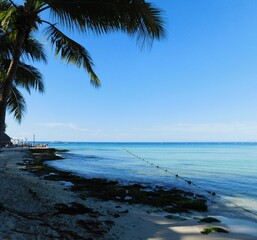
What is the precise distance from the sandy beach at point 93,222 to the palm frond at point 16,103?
397 inches

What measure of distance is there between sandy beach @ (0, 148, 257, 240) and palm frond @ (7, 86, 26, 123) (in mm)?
10089

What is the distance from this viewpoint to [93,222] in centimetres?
644

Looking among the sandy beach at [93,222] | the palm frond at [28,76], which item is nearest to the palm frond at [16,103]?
the palm frond at [28,76]

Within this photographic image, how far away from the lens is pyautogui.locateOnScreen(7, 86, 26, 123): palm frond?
18.0 m

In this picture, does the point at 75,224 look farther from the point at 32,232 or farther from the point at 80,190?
the point at 80,190

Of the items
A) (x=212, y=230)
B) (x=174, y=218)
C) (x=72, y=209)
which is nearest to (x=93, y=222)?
(x=72, y=209)

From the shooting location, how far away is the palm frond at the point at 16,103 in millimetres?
18019

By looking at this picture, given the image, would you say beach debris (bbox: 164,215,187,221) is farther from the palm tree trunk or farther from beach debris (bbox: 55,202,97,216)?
the palm tree trunk

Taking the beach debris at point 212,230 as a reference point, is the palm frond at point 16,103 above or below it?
above

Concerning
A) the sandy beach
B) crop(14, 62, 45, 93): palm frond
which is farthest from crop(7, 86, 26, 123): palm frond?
the sandy beach

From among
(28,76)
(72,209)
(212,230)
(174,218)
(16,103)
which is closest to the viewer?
(212,230)

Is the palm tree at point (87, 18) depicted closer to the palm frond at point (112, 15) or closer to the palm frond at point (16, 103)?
the palm frond at point (112, 15)

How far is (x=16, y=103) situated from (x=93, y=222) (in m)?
14.0

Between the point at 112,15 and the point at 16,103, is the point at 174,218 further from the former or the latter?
the point at 16,103
